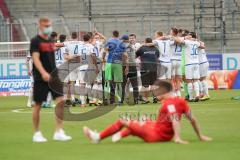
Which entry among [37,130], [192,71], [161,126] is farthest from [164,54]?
[161,126]

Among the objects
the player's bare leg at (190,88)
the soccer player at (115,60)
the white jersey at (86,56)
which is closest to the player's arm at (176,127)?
the soccer player at (115,60)

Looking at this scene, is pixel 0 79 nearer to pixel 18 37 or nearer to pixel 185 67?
pixel 18 37

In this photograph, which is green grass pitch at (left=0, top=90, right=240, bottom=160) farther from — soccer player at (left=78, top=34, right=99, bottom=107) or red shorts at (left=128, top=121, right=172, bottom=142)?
soccer player at (left=78, top=34, right=99, bottom=107)

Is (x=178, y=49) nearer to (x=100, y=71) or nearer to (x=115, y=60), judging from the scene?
(x=115, y=60)

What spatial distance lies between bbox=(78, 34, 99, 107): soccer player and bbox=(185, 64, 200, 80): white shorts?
10.5 ft

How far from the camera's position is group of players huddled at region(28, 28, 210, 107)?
2448 centimetres

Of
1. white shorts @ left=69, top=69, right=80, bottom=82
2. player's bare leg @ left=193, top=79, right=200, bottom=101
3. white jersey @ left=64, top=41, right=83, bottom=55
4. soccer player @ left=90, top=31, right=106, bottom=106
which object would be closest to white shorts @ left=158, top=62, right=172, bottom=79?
player's bare leg @ left=193, top=79, right=200, bottom=101

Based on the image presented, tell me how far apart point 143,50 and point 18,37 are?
54.7ft

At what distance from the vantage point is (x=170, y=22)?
41469mm

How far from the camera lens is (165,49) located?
25.3 m

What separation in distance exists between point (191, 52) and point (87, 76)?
3663mm

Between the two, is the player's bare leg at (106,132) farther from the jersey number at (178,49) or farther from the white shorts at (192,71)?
the white shorts at (192,71)

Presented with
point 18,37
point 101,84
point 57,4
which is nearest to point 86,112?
point 101,84

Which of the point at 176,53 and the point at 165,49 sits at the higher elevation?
the point at 165,49
